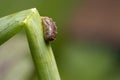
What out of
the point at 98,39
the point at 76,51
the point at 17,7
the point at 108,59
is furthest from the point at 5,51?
the point at 98,39

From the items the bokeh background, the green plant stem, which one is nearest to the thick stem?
the green plant stem

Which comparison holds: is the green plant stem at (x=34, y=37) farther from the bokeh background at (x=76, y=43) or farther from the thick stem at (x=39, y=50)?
the bokeh background at (x=76, y=43)

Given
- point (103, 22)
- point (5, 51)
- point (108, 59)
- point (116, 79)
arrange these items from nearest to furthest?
1. point (5, 51)
2. point (116, 79)
3. point (108, 59)
4. point (103, 22)

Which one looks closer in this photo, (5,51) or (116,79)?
(5,51)

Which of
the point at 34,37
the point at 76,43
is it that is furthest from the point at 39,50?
the point at 76,43

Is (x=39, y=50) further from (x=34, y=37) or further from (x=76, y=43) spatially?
(x=76, y=43)

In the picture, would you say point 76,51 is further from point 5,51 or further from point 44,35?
point 44,35

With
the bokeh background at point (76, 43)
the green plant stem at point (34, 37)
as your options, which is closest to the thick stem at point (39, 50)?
the green plant stem at point (34, 37)
